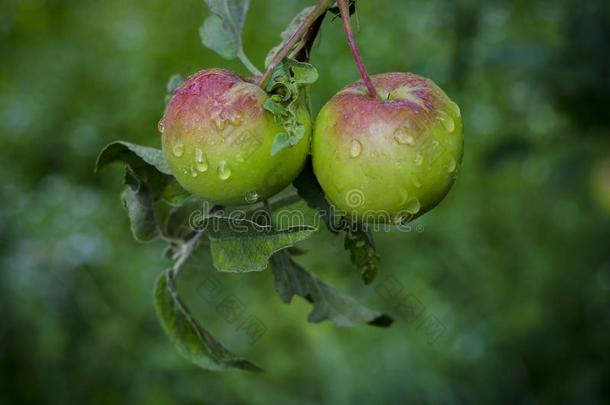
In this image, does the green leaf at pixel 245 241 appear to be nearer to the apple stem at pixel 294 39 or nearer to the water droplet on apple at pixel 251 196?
the water droplet on apple at pixel 251 196

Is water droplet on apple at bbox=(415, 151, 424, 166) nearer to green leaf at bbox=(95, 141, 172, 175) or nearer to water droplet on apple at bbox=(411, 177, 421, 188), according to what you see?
water droplet on apple at bbox=(411, 177, 421, 188)

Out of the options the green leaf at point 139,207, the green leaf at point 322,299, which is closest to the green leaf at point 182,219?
the green leaf at point 139,207

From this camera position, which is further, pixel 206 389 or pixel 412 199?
pixel 206 389

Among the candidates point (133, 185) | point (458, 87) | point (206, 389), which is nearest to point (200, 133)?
point (133, 185)

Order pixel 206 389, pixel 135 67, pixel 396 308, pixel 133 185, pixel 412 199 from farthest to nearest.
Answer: pixel 135 67 → pixel 396 308 → pixel 206 389 → pixel 133 185 → pixel 412 199

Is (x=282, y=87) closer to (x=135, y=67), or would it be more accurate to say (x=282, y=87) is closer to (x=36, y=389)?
(x=36, y=389)

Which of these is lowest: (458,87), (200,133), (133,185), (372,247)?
(458,87)

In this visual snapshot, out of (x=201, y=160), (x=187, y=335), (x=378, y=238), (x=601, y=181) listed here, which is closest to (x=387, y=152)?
(x=201, y=160)
